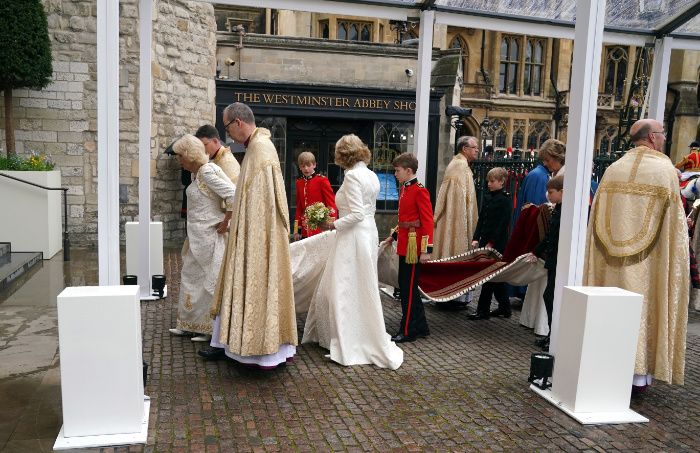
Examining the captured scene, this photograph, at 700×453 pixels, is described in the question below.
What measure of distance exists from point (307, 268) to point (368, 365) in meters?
1.30

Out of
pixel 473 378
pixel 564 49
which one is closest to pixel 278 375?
pixel 473 378

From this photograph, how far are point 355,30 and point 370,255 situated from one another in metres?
24.2

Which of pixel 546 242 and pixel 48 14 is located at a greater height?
pixel 48 14

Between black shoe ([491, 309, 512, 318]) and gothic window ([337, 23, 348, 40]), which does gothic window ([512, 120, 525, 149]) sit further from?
black shoe ([491, 309, 512, 318])

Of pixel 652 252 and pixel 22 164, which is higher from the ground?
pixel 22 164

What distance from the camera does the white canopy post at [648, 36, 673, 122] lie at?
7.68 m

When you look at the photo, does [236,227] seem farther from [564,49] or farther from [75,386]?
[564,49]

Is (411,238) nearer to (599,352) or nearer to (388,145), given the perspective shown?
(599,352)

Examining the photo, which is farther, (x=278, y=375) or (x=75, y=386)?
(x=278, y=375)

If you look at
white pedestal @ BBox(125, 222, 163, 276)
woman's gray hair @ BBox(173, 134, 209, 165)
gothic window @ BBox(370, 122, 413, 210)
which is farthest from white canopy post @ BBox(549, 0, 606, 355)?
gothic window @ BBox(370, 122, 413, 210)

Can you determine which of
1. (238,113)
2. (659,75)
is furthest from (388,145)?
(238,113)

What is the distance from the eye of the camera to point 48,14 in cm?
1138

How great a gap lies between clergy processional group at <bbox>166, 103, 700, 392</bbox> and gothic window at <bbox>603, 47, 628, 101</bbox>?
120 ft

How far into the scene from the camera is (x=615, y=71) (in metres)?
39.3
